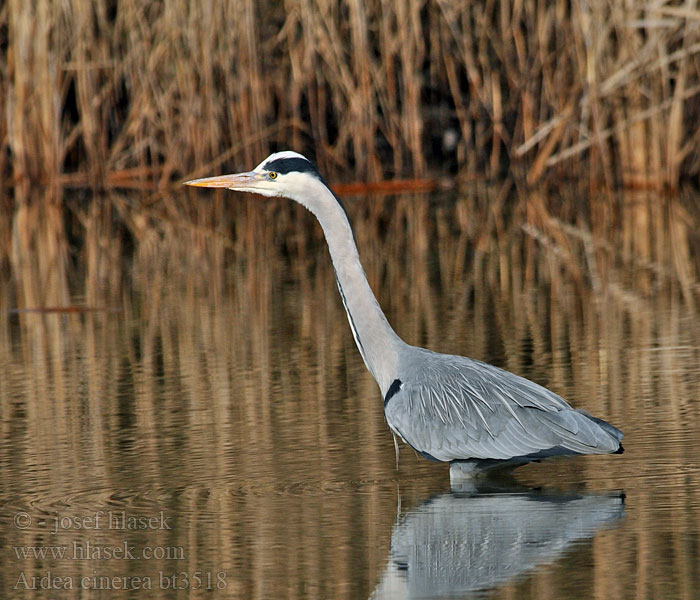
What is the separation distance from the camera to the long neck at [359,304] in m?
5.26

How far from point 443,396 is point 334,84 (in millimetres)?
9761

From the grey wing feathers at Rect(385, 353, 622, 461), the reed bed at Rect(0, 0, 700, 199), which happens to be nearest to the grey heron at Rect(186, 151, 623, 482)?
the grey wing feathers at Rect(385, 353, 622, 461)

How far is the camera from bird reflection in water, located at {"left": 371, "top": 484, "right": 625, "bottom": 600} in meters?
3.76

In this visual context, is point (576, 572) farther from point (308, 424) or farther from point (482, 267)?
point (482, 267)

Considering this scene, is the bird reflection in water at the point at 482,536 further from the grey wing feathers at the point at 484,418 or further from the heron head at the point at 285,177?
the heron head at the point at 285,177

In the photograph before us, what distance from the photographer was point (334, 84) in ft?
47.1

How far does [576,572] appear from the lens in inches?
147

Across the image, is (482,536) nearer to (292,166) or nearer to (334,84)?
(292,166)

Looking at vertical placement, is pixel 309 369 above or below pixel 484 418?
above

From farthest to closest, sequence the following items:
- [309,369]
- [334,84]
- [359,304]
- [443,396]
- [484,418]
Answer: [334,84]
[309,369]
[359,304]
[443,396]
[484,418]

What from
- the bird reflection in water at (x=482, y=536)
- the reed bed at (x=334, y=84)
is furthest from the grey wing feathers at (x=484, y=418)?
the reed bed at (x=334, y=84)

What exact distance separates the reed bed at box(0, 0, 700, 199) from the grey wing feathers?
28.0 feet

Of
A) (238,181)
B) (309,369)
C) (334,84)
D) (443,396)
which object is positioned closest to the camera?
(443,396)

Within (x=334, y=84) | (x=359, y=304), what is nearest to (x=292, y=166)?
(x=359, y=304)
